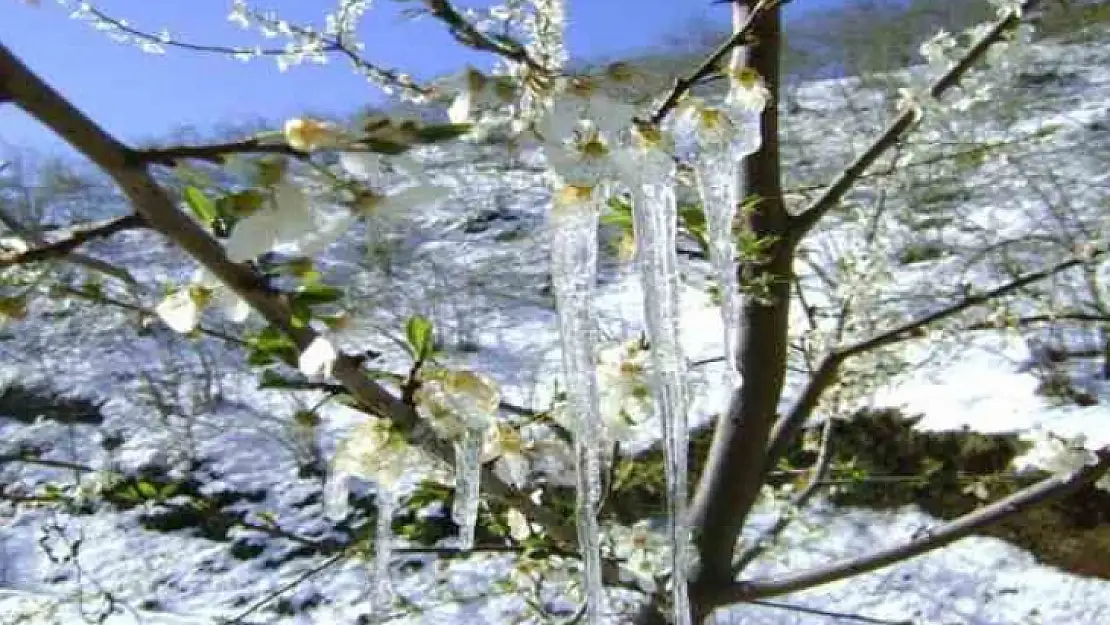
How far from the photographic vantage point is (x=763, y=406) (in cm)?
128

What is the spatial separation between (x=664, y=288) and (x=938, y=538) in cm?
82

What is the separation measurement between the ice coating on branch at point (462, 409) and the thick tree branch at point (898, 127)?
2.15ft

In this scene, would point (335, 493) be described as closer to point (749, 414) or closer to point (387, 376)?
point (387, 376)

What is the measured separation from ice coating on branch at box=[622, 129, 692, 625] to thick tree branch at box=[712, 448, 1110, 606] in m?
0.62

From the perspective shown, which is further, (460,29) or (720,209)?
(460,29)

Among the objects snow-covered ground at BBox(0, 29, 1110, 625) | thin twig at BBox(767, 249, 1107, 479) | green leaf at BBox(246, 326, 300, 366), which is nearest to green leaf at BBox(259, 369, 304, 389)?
green leaf at BBox(246, 326, 300, 366)

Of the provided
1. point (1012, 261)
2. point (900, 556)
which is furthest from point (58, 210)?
point (900, 556)

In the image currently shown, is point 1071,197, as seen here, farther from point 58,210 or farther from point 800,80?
point 58,210

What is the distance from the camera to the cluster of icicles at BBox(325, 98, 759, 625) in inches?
20.4

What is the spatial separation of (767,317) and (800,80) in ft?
22.6

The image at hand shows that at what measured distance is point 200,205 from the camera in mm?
513

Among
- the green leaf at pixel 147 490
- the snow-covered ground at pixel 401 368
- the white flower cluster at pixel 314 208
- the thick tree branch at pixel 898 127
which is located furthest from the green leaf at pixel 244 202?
the thick tree branch at pixel 898 127

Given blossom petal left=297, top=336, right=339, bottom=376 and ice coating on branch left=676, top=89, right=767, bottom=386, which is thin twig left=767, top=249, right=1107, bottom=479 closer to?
ice coating on branch left=676, top=89, right=767, bottom=386

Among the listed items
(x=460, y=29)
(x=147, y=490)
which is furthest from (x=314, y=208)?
(x=147, y=490)
